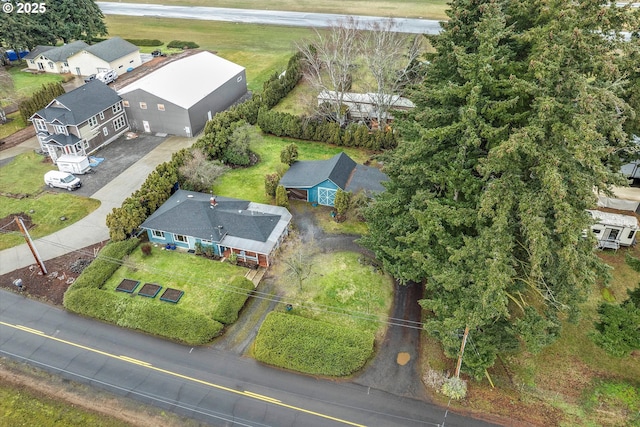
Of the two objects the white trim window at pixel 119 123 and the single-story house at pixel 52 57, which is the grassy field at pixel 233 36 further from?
the white trim window at pixel 119 123

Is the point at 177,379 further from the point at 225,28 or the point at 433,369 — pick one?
the point at 225,28

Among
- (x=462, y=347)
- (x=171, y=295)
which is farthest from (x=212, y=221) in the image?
(x=462, y=347)

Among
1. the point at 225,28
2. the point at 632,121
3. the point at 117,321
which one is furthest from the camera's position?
the point at 225,28

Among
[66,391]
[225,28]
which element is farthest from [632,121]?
[225,28]

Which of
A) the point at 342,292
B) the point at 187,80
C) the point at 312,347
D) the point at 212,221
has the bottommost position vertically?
the point at 342,292

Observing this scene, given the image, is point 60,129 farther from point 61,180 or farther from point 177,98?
point 177,98

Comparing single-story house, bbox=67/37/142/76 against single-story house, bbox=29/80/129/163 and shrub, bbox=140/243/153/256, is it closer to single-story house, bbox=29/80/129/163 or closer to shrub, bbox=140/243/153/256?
single-story house, bbox=29/80/129/163
